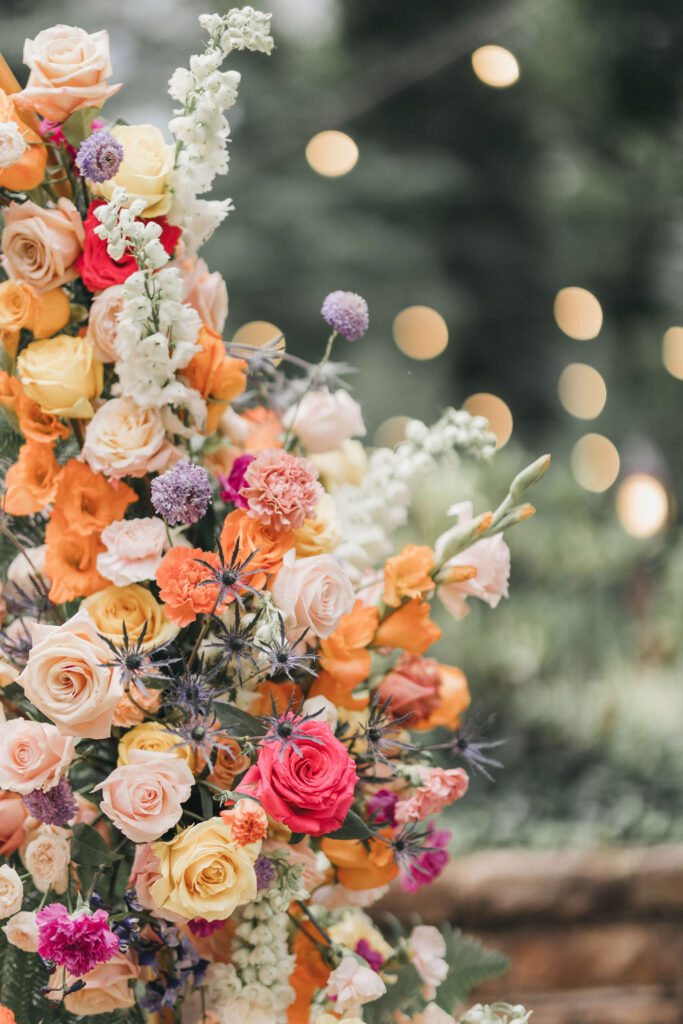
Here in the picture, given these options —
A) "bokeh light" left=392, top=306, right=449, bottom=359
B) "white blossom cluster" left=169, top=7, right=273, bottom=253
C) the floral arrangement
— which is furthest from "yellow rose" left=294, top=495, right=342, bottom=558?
"bokeh light" left=392, top=306, right=449, bottom=359

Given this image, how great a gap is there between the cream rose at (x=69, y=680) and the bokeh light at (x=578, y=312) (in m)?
2.31

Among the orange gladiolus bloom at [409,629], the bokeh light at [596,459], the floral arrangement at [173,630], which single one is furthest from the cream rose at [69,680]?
the bokeh light at [596,459]

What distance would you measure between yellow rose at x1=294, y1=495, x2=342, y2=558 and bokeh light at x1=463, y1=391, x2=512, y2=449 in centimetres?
197

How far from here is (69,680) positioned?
46cm

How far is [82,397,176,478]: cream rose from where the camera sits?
0.53 meters

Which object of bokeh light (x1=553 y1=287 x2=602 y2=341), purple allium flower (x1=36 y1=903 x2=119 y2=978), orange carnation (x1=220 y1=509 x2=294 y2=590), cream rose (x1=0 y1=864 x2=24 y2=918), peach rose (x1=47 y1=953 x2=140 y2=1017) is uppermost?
orange carnation (x1=220 y1=509 x2=294 y2=590)

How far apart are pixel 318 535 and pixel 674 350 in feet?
7.08

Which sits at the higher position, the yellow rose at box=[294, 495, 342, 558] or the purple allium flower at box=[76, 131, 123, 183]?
the purple allium flower at box=[76, 131, 123, 183]

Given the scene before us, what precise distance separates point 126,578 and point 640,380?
2.39m

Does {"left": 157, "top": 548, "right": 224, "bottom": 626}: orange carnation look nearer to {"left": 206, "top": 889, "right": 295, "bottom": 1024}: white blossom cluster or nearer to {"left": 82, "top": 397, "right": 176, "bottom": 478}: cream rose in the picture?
{"left": 82, "top": 397, "right": 176, "bottom": 478}: cream rose

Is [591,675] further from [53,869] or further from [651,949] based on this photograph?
[53,869]

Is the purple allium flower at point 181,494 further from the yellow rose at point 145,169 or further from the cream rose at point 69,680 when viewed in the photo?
the yellow rose at point 145,169

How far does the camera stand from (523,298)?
285 cm

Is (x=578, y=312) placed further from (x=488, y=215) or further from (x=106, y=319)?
(x=106, y=319)
